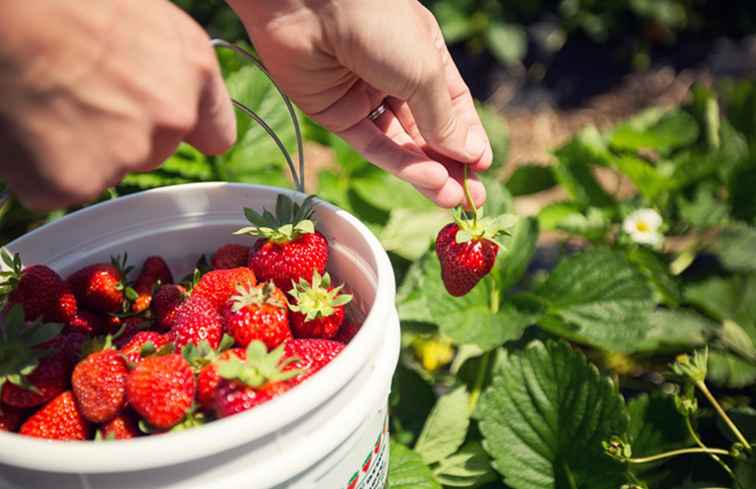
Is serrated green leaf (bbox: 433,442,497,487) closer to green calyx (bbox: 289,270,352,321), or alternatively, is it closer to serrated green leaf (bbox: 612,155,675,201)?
green calyx (bbox: 289,270,352,321)

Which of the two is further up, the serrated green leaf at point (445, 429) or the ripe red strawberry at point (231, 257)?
the ripe red strawberry at point (231, 257)

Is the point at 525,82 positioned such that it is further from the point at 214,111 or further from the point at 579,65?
the point at 214,111

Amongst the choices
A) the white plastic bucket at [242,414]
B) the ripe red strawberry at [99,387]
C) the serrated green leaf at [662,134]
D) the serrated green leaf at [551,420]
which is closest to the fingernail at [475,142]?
the white plastic bucket at [242,414]

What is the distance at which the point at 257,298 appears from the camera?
0.80 meters

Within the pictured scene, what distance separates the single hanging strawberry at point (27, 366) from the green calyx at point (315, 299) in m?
0.26

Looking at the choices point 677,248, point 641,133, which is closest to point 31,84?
point 641,133

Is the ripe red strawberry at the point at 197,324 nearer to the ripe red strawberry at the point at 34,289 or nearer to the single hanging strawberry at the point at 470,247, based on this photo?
the ripe red strawberry at the point at 34,289

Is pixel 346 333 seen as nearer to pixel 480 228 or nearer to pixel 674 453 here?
pixel 480 228

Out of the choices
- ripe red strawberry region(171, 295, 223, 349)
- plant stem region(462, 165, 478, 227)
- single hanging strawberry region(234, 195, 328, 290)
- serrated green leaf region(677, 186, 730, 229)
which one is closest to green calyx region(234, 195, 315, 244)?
single hanging strawberry region(234, 195, 328, 290)

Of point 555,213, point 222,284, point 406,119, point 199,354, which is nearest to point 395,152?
point 406,119

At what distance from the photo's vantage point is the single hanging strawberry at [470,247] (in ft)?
3.02

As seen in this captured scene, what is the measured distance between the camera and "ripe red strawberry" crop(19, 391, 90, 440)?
726mm

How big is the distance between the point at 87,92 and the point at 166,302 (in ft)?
1.37

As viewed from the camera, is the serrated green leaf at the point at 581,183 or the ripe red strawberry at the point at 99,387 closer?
the ripe red strawberry at the point at 99,387
